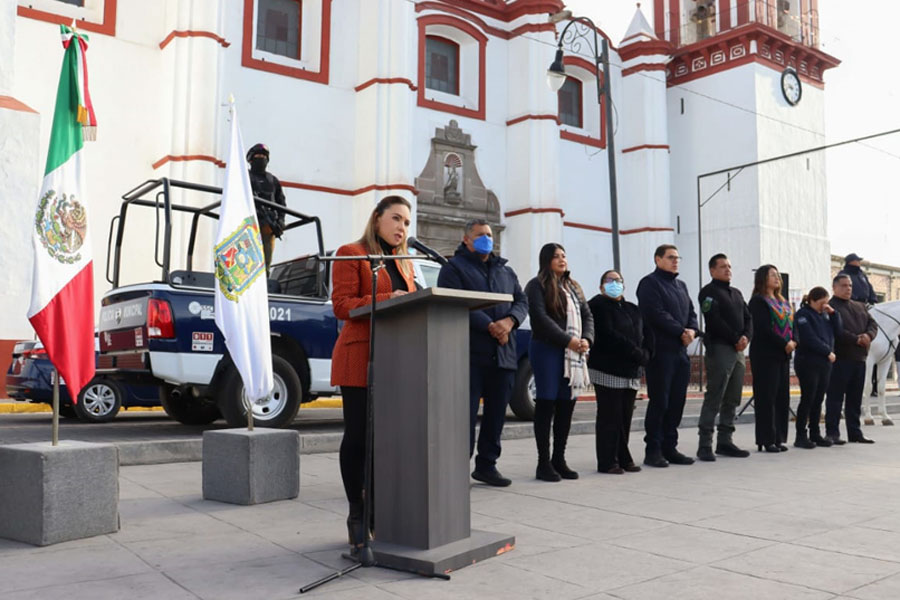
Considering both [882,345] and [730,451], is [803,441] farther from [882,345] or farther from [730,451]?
[882,345]

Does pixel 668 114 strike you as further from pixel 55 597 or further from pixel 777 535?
pixel 55 597

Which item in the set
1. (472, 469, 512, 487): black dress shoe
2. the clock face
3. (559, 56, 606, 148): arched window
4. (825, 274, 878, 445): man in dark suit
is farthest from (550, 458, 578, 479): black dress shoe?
the clock face

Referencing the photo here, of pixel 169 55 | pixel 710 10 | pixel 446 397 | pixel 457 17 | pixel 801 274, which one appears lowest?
pixel 446 397

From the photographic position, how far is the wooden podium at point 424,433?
362 centimetres

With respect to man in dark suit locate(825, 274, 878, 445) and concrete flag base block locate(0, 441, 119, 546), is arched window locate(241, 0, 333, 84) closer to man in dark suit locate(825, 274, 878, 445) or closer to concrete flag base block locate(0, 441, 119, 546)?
man in dark suit locate(825, 274, 878, 445)

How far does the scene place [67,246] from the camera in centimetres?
445

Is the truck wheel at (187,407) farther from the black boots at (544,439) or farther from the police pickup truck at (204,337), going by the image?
the black boots at (544,439)

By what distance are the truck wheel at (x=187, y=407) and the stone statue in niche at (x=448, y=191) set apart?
13898 mm

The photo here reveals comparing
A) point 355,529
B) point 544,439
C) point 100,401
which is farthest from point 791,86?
point 355,529

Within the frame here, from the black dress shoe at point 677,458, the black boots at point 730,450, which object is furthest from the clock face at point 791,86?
the black dress shoe at point 677,458

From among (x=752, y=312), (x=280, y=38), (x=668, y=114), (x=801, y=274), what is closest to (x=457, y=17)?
(x=280, y=38)

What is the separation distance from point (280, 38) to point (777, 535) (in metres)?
19.8

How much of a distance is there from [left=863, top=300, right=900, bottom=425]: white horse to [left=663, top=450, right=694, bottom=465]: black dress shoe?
5.01m

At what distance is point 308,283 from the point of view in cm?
902
